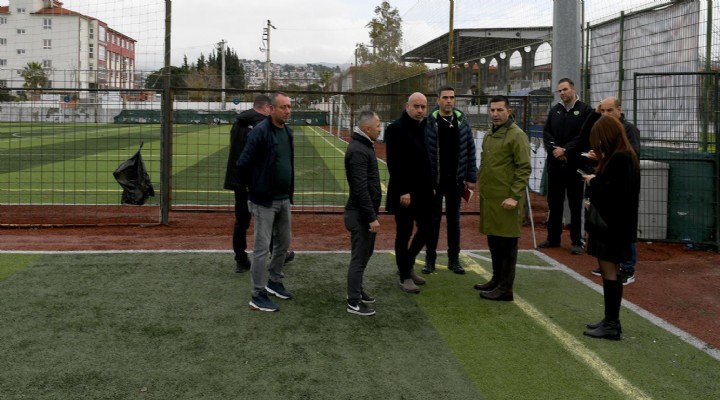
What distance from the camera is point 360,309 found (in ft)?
18.2

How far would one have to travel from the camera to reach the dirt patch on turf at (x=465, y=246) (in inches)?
238

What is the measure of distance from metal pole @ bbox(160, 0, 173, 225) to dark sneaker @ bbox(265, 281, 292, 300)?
14.2 ft

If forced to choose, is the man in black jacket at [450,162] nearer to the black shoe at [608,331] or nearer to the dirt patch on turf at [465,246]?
the dirt patch on turf at [465,246]

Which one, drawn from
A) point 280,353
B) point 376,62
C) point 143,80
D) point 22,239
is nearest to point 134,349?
point 280,353

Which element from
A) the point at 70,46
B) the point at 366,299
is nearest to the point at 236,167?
the point at 366,299

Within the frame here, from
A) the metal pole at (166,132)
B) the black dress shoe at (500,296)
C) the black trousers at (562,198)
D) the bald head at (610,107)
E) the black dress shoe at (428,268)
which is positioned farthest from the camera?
the metal pole at (166,132)

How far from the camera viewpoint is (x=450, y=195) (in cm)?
715

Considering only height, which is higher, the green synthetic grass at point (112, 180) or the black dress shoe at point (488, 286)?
the green synthetic grass at point (112, 180)

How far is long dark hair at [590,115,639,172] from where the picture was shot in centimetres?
480

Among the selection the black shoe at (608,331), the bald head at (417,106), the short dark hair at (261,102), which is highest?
the short dark hair at (261,102)

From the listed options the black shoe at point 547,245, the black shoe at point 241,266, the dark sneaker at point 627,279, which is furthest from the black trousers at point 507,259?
the black shoe at point 241,266

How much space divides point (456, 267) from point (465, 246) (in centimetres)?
152

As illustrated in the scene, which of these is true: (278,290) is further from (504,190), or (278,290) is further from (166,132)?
(166,132)

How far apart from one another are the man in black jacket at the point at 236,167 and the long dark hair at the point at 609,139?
3323 mm
